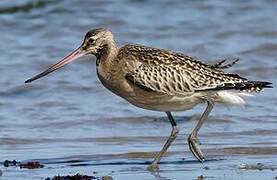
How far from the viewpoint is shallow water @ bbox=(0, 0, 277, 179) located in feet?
40.8

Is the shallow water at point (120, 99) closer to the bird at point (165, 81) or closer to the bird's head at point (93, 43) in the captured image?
the bird at point (165, 81)

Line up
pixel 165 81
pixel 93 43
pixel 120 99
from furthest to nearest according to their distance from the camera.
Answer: pixel 120 99
pixel 93 43
pixel 165 81

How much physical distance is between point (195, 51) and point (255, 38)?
1.60 metres

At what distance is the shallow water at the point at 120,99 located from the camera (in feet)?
40.8

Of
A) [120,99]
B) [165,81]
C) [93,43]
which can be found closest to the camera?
[165,81]

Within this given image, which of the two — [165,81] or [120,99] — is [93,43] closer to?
[165,81]

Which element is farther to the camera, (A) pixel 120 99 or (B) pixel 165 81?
(A) pixel 120 99

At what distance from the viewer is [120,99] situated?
16.3m

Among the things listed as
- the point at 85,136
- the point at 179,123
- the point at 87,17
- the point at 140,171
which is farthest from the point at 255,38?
the point at 140,171

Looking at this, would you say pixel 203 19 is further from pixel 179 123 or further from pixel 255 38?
pixel 179 123

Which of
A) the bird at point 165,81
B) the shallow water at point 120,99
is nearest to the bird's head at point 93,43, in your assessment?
the bird at point 165,81

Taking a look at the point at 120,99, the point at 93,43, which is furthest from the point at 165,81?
the point at 120,99

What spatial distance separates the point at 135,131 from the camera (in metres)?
14.3

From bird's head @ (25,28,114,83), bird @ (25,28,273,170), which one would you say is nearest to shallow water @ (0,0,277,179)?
bird @ (25,28,273,170)
